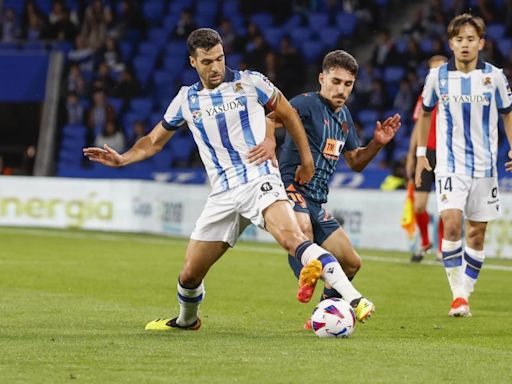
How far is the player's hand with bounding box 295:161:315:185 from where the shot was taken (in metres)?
8.12

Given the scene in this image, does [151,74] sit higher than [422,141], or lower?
lower

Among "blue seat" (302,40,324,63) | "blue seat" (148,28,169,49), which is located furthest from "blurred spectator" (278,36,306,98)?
"blue seat" (148,28,169,49)

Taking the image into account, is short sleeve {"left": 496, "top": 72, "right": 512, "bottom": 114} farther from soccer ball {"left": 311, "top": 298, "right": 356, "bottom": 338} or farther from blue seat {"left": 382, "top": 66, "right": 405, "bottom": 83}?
blue seat {"left": 382, "top": 66, "right": 405, "bottom": 83}

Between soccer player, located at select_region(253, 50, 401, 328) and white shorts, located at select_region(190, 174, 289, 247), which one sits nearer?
white shorts, located at select_region(190, 174, 289, 247)

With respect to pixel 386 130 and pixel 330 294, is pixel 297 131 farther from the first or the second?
pixel 330 294

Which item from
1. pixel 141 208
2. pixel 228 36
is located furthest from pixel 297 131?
pixel 228 36

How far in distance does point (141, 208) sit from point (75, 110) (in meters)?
5.41

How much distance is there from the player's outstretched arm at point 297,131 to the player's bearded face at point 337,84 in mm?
482

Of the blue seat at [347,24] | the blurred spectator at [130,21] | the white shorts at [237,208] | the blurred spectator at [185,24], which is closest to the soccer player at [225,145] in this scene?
the white shorts at [237,208]

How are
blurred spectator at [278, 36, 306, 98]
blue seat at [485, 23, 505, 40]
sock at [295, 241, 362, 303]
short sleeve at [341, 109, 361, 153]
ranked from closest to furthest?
sock at [295, 241, 362, 303], short sleeve at [341, 109, 361, 153], blue seat at [485, 23, 505, 40], blurred spectator at [278, 36, 306, 98]

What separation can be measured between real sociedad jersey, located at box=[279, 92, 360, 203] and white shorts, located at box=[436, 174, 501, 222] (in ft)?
5.04

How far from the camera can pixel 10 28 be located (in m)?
26.9

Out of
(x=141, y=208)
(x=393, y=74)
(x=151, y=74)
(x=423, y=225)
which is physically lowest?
(x=141, y=208)

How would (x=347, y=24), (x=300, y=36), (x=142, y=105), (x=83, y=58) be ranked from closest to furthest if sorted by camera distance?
(x=347, y=24)
(x=300, y=36)
(x=142, y=105)
(x=83, y=58)
